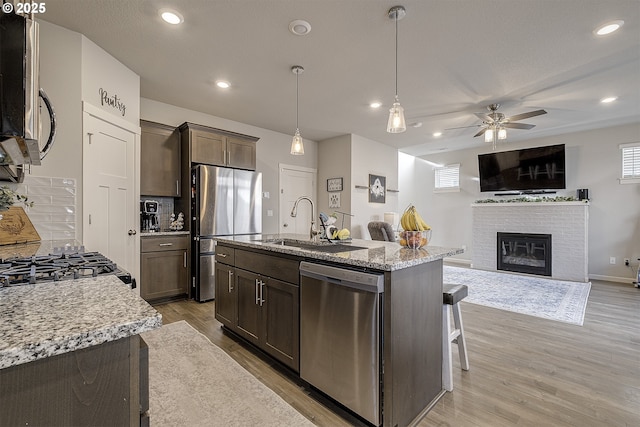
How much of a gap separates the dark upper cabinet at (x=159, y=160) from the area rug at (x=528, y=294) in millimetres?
4429

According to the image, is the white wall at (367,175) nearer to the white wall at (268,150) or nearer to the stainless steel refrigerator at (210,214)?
the white wall at (268,150)

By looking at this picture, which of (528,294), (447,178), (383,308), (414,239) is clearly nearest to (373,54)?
(414,239)

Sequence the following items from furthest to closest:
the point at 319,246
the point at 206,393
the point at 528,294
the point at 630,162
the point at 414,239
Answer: the point at 630,162 < the point at 528,294 < the point at 319,246 < the point at 414,239 < the point at 206,393

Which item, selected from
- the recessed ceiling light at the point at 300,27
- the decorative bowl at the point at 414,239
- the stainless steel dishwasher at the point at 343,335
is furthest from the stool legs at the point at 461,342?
the recessed ceiling light at the point at 300,27

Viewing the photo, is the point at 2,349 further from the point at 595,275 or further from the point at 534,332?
the point at 595,275

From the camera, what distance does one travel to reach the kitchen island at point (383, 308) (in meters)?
1.52

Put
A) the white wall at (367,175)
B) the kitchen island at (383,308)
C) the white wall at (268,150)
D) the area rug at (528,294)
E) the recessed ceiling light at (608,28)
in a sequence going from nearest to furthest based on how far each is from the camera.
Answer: the kitchen island at (383,308), the recessed ceiling light at (608,28), the area rug at (528,294), the white wall at (268,150), the white wall at (367,175)

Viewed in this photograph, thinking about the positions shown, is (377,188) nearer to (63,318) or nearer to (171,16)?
(171,16)

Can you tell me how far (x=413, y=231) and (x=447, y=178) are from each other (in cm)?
587

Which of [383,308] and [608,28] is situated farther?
[608,28]

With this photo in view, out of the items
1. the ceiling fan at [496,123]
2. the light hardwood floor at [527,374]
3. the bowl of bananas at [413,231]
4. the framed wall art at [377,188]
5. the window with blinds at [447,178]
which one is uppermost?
the ceiling fan at [496,123]

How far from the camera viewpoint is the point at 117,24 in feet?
7.79

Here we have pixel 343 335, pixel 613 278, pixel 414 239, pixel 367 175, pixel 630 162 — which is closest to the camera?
pixel 343 335

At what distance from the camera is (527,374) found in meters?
2.17
